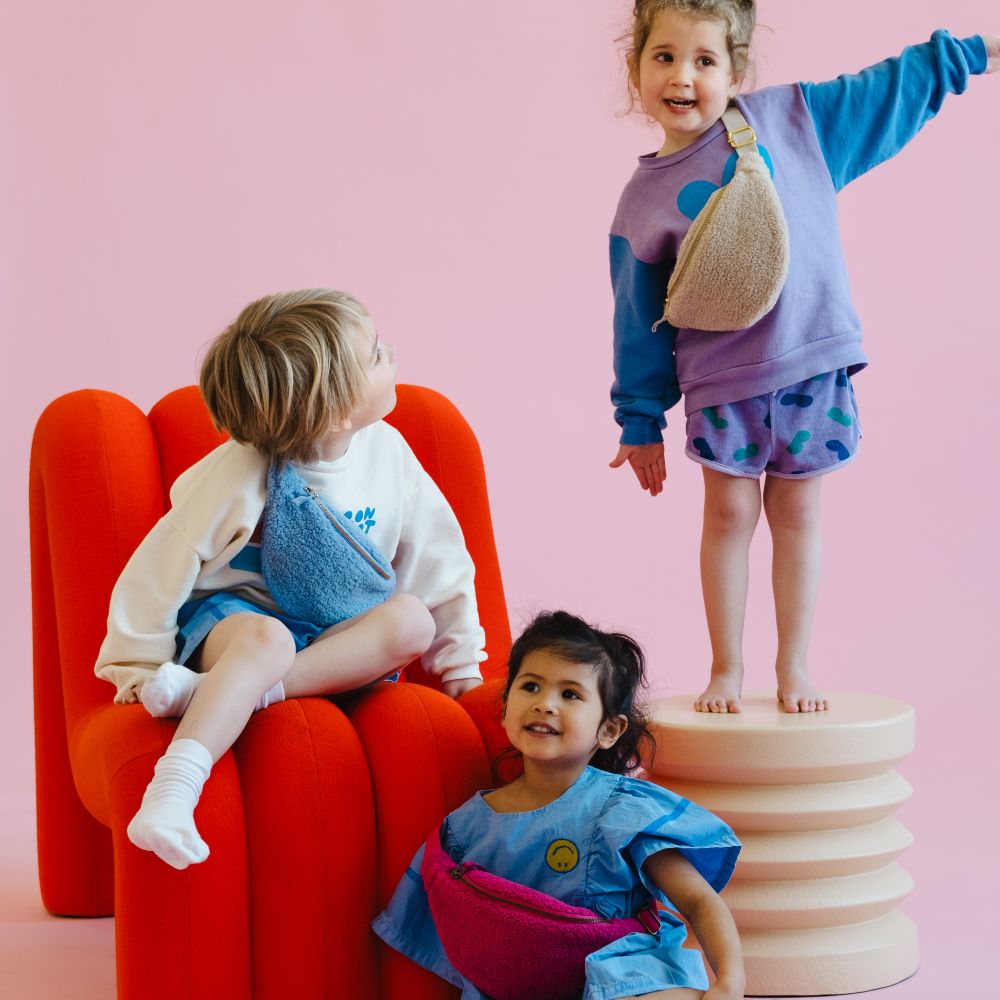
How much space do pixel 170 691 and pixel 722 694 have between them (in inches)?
31.5

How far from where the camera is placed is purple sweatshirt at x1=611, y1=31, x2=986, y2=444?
208 cm

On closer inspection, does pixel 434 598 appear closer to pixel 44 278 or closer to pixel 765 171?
pixel 765 171

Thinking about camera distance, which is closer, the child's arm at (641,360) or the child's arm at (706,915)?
the child's arm at (706,915)

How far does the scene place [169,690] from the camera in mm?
1747

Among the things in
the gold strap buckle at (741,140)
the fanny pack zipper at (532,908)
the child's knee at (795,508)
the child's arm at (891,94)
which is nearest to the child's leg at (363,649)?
the fanny pack zipper at (532,908)

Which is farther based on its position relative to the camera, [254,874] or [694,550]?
[694,550]

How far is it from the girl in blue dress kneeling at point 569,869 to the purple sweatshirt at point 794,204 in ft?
1.62

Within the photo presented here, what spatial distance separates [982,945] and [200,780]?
122 cm

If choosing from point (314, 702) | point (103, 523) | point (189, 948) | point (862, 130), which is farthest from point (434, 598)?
point (862, 130)

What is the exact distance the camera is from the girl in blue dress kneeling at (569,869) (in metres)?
1.61

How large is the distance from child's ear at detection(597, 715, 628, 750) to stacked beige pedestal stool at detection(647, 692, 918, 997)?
0.16 m

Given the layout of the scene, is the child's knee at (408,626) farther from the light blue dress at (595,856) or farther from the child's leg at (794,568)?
the child's leg at (794,568)

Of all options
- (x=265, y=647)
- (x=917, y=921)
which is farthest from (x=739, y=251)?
(x=917, y=921)

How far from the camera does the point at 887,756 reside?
1.99 m
